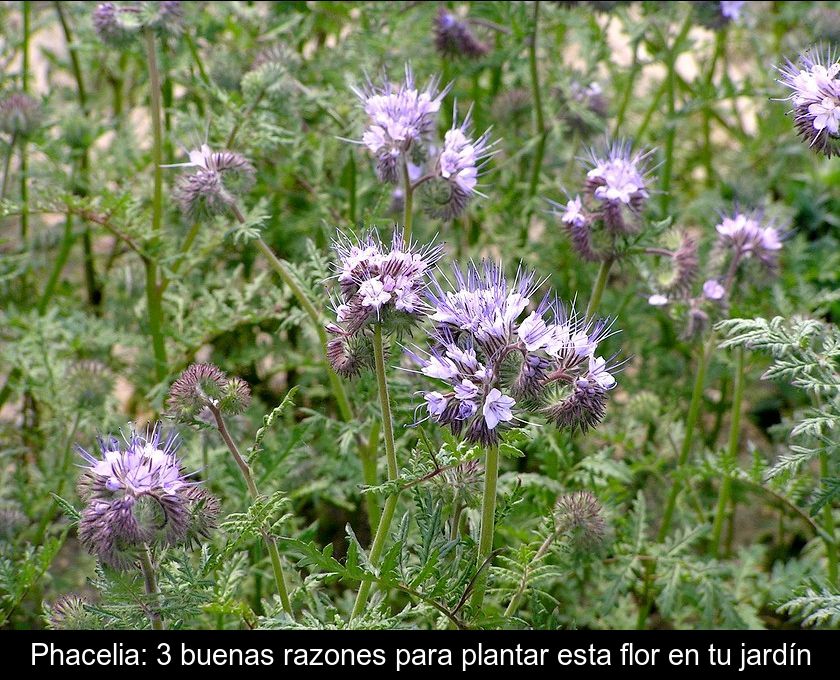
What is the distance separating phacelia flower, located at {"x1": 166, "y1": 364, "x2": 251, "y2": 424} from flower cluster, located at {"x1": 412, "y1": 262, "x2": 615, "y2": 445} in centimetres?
55

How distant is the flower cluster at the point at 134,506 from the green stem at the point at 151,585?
32mm

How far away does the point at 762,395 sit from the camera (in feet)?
16.3

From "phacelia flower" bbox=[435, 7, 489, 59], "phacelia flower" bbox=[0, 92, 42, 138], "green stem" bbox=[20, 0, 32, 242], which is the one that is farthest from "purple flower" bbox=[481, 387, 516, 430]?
"green stem" bbox=[20, 0, 32, 242]

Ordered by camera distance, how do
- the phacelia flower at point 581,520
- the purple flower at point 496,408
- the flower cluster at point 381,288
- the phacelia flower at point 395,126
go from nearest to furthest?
the purple flower at point 496,408
the flower cluster at point 381,288
the phacelia flower at point 581,520
the phacelia flower at point 395,126

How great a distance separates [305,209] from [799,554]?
2.54 meters

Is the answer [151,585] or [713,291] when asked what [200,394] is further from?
[713,291]

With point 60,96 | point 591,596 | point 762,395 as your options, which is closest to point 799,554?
point 762,395

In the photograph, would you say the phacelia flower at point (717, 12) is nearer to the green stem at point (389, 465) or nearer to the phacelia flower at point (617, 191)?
the phacelia flower at point (617, 191)

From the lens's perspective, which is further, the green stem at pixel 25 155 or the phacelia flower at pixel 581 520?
the green stem at pixel 25 155

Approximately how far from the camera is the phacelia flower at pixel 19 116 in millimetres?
4008

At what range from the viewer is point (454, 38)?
423 cm

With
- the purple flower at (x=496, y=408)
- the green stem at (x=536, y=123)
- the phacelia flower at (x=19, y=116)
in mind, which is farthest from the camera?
the green stem at (x=536, y=123)

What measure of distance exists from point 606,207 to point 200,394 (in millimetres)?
1285
